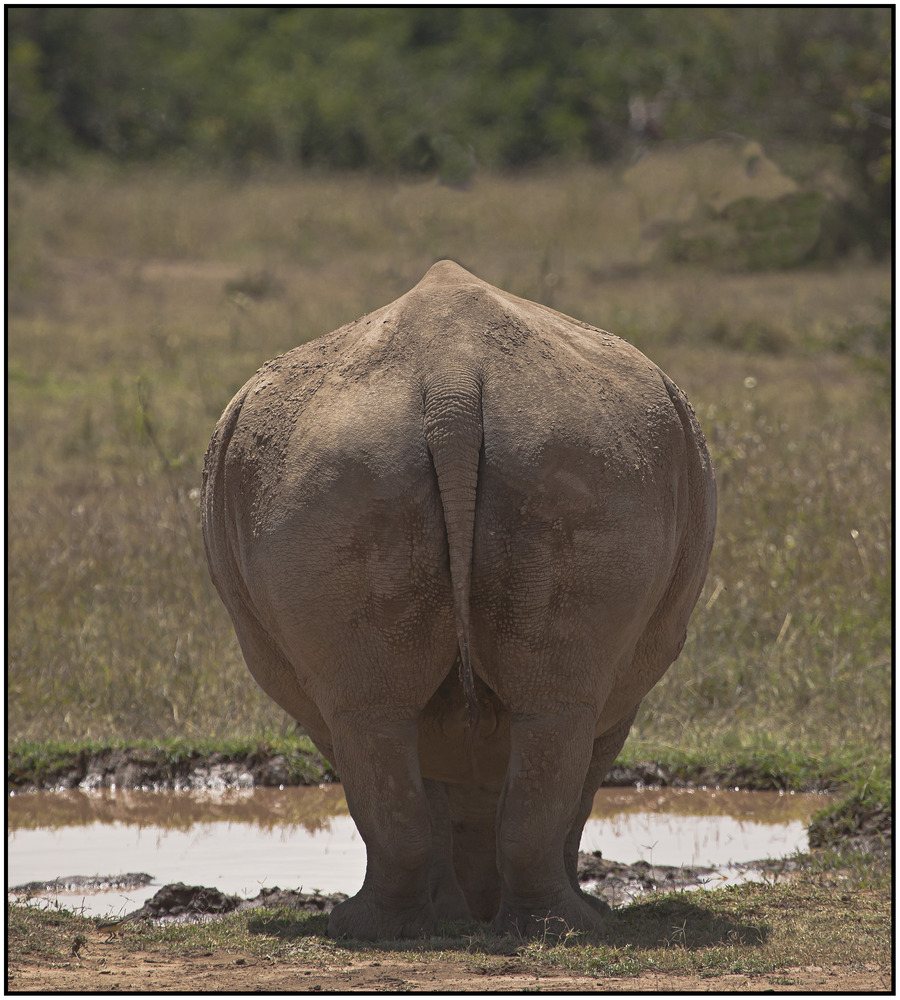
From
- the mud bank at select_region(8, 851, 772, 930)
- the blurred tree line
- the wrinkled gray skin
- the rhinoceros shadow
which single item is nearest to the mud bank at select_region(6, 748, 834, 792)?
the mud bank at select_region(8, 851, 772, 930)

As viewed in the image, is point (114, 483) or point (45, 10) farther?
point (45, 10)

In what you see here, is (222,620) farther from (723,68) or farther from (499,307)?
(723,68)

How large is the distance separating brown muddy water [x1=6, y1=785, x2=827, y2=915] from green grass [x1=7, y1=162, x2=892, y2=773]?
16.9 inches

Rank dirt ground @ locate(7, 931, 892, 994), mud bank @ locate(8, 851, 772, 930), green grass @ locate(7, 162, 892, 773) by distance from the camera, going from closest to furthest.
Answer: dirt ground @ locate(7, 931, 892, 994)
mud bank @ locate(8, 851, 772, 930)
green grass @ locate(7, 162, 892, 773)

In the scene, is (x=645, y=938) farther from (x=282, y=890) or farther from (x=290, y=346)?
(x=290, y=346)

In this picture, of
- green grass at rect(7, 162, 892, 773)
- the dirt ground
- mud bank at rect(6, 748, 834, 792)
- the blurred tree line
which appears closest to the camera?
the dirt ground

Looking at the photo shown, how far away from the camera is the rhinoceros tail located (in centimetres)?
365

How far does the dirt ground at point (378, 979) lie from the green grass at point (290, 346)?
301 centimetres

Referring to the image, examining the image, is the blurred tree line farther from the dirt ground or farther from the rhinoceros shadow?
the dirt ground

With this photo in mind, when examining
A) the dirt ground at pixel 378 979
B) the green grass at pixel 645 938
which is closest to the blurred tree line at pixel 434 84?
the green grass at pixel 645 938

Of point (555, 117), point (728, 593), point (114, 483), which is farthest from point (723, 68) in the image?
point (728, 593)

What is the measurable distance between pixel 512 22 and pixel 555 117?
4769 mm

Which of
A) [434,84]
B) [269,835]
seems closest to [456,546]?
[269,835]

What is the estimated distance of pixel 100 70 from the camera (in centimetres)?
2536
